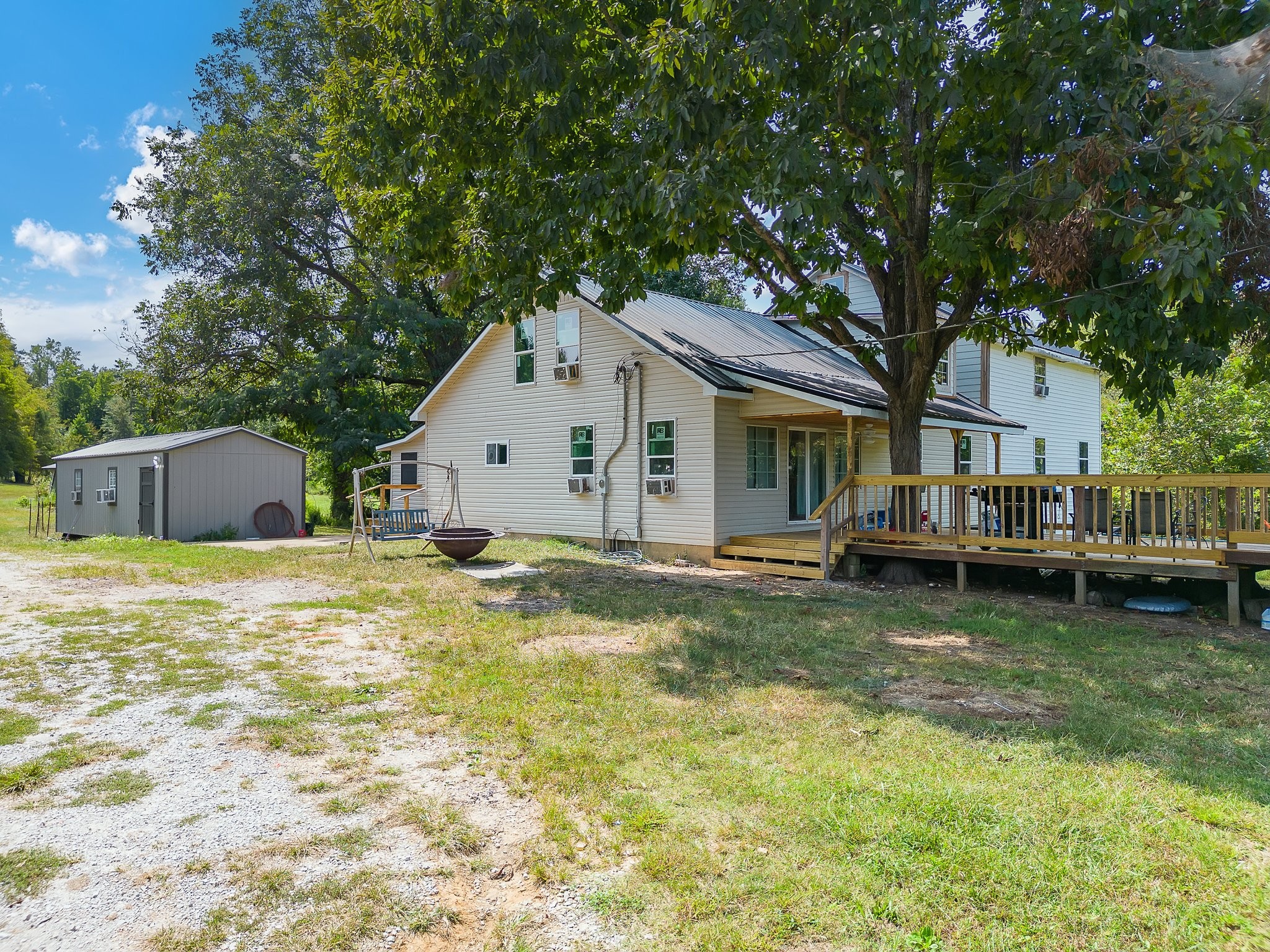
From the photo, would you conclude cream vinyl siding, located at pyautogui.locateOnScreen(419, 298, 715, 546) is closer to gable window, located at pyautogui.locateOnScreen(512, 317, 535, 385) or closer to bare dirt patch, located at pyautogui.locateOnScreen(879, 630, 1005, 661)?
gable window, located at pyautogui.locateOnScreen(512, 317, 535, 385)

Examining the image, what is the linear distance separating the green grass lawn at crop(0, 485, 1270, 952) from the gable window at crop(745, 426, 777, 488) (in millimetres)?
5988

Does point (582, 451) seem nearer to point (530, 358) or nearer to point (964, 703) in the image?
point (530, 358)

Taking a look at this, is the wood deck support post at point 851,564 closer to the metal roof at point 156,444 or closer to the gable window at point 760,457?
the gable window at point 760,457

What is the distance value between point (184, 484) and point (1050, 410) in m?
Answer: 23.3

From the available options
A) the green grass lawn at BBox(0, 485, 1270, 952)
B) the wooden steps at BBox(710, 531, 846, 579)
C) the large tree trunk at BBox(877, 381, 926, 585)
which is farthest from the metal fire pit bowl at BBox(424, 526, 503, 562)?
the large tree trunk at BBox(877, 381, 926, 585)

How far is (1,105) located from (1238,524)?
97.7 feet

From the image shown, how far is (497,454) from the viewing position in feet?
58.6

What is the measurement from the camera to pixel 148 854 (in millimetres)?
3248

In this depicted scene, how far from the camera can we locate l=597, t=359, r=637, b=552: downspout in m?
14.9

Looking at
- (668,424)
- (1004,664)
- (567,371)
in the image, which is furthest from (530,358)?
(1004,664)

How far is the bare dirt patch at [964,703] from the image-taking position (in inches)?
202

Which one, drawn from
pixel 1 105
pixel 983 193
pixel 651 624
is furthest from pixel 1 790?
pixel 1 105

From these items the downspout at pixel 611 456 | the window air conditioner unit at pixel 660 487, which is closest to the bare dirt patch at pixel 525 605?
the window air conditioner unit at pixel 660 487

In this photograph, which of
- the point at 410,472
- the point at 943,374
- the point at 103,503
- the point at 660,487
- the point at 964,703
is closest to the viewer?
the point at 964,703
